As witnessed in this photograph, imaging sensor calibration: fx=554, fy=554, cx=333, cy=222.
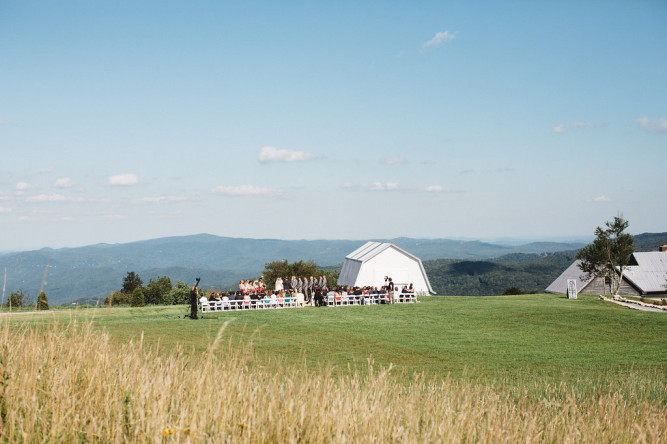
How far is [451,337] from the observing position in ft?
67.4

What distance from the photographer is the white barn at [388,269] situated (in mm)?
54938

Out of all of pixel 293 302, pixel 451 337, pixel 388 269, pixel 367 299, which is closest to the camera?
pixel 451 337

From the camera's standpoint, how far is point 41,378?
5.98 metres

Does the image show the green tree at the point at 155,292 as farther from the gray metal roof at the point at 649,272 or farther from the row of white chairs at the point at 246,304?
the gray metal roof at the point at 649,272

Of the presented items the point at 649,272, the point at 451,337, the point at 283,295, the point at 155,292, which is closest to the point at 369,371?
the point at 451,337

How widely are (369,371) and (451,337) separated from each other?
14857 mm

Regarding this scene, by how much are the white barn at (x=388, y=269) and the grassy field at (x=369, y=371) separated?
72.1ft

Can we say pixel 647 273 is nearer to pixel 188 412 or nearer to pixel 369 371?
pixel 369 371

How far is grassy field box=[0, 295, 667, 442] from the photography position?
17.1 feet

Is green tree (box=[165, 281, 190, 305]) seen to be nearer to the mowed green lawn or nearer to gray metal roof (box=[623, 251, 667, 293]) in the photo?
the mowed green lawn

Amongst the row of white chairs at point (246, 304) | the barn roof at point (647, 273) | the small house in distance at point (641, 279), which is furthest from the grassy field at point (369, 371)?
the barn roof at point (647, 273)

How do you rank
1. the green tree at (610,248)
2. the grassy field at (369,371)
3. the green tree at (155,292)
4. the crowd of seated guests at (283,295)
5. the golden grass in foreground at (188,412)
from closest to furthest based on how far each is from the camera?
the golden grass in foreground at (188,412) → the grassy field at (369,371) → the crowd of seated guests at (283,295) → the green tree at (610,248) → the green tree at (155,292)

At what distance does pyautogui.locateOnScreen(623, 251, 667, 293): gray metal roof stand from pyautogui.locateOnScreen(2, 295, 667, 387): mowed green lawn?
5034 cm

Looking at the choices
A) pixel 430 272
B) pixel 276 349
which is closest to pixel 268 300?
pixel 276 349
